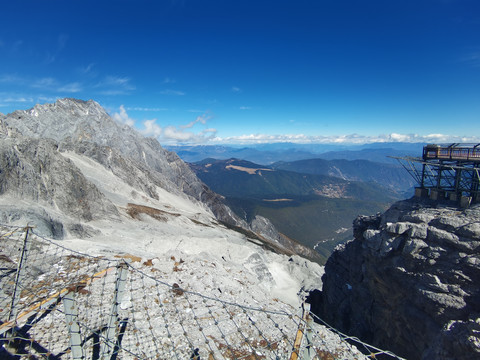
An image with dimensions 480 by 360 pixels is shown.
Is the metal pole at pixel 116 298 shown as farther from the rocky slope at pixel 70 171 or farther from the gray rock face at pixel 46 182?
the gray rock face at pixel 46 182

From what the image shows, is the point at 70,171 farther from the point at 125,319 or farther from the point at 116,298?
the point at 116,298

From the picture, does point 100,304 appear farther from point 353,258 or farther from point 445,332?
point 353,258

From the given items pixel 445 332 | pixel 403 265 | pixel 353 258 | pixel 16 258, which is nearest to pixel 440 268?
pixel 403 265

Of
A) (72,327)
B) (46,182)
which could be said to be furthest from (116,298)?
(46,182)

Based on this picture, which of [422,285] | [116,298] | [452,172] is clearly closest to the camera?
[116,298]

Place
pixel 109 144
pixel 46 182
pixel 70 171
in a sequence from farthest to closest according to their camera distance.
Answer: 1. pixel 109 144
2. pixel 70 171
3. pixel 46 182

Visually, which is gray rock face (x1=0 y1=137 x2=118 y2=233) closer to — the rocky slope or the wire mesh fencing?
the rocky slope

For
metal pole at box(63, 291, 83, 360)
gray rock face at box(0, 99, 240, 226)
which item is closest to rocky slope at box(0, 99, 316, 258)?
gray rock face at box(0, 99, 240, 226)

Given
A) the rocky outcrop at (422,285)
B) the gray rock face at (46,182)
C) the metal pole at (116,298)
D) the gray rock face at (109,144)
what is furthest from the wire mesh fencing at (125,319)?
the gray rock face at (109,144)
